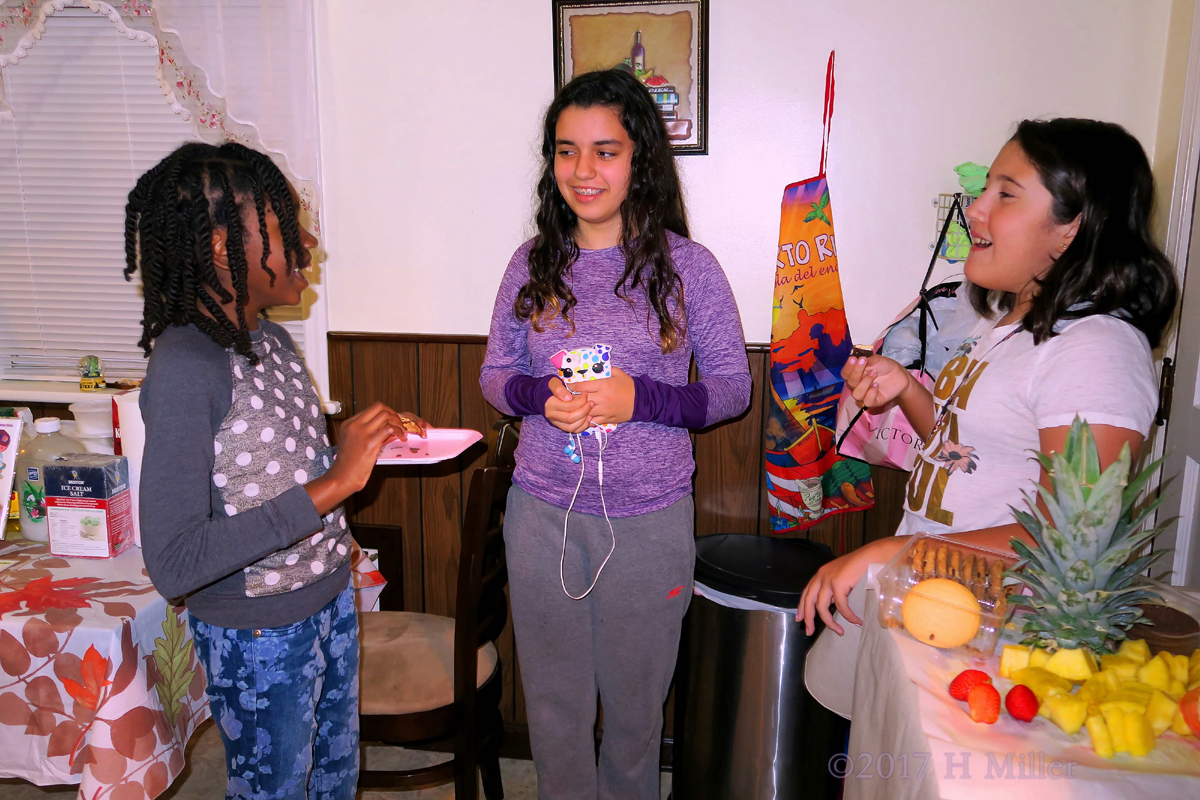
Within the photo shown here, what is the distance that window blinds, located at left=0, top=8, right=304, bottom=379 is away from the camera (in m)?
2.34

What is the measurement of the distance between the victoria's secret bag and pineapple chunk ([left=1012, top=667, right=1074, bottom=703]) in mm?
954

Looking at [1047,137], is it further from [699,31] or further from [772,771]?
[772,771]

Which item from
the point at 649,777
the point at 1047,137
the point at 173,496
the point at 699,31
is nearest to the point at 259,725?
the point at 173,496

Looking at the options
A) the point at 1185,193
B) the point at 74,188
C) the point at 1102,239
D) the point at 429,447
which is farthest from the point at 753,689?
the point at 74,188

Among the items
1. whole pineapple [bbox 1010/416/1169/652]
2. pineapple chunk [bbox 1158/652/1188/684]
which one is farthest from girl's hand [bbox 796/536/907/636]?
pineapple chunk [bbox 1158/652/1188/684]

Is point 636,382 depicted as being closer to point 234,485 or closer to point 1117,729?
point 234,485

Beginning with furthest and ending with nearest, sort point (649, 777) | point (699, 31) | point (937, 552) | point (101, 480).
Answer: point (699, 31) → point (649, 777) → point (101, 480) → point (937, 552)

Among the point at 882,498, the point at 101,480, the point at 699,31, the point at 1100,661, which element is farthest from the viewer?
the point at 882,498

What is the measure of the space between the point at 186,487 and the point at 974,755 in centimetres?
105

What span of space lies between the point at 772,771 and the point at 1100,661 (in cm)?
118

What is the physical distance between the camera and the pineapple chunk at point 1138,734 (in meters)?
0.80

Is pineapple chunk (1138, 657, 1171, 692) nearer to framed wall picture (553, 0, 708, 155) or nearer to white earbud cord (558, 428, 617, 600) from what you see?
white earbud cord (558, 428, 617, 600)

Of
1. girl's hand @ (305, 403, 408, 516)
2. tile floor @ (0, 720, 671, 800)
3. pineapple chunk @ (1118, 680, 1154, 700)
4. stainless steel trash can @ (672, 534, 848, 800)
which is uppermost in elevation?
girl's hand @ (305, 403, 408, 516)

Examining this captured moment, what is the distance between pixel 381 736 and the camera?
1.81 meters
